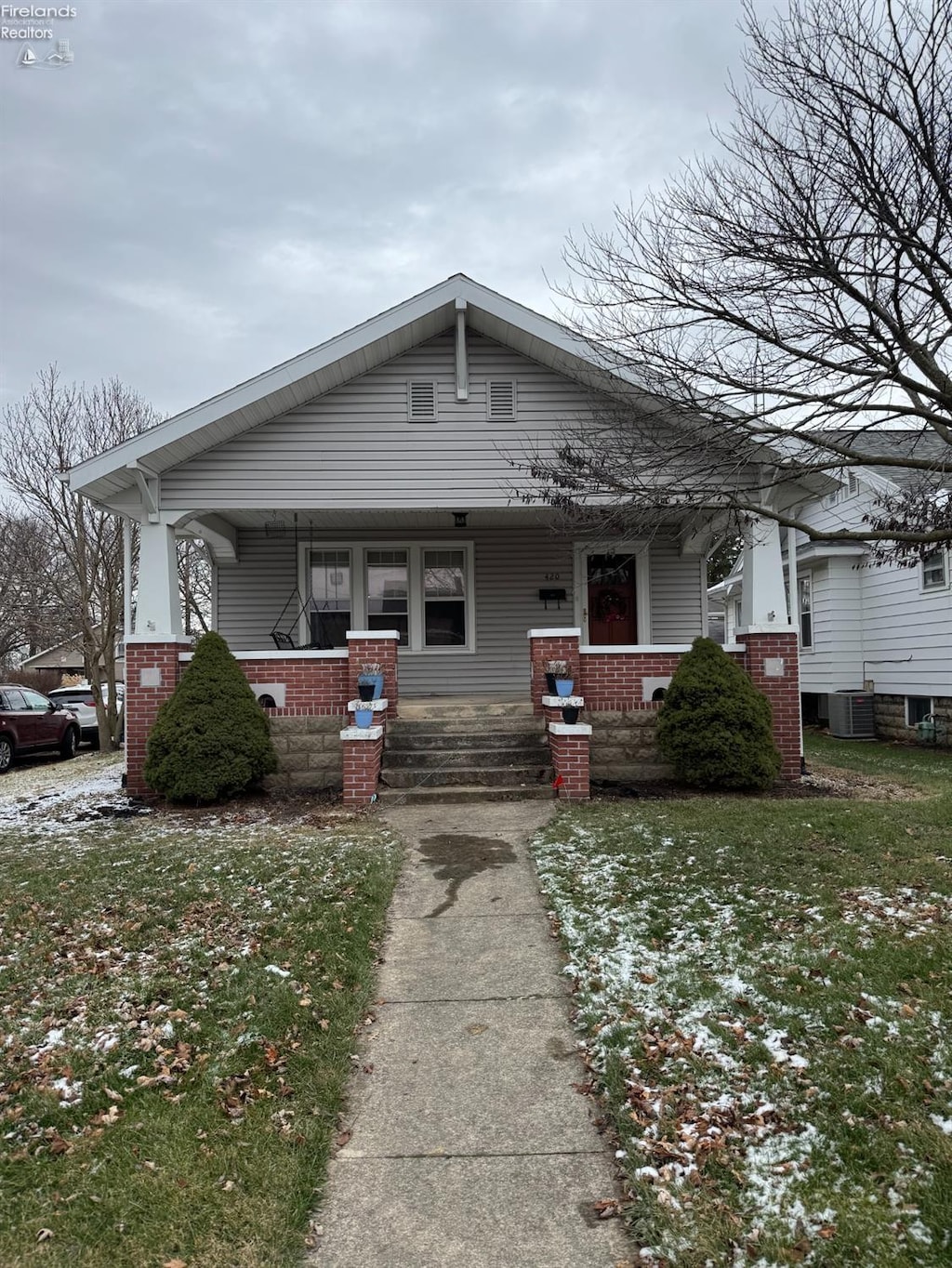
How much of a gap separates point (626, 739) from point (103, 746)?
1298 cm

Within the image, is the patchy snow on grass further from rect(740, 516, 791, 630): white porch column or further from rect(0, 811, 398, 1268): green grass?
rect(740, 516, 791, 630): white porch column

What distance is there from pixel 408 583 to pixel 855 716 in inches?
384

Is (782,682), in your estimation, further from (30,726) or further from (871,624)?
(30,726)

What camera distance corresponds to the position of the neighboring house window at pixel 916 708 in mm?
15258

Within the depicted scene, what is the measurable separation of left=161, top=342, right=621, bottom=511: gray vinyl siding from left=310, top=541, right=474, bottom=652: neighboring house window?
245 centimetres

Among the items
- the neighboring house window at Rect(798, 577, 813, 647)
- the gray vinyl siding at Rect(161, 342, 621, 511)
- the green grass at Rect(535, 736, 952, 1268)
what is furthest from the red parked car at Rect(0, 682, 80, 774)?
the neighboring house window at Rect(798, 577, 813, 647)

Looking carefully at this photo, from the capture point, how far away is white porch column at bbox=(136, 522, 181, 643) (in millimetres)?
9547

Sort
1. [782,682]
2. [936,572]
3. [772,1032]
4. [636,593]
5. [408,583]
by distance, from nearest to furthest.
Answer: [772,1032]
[782,682]
[408,583]
[636,593]
[936,572]

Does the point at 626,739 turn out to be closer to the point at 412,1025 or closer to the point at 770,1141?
the point at 412,1025

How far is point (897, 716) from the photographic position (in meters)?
15.9

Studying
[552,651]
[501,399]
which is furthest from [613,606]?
[501,399]

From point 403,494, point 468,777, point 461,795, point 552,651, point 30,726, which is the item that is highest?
point 403,494

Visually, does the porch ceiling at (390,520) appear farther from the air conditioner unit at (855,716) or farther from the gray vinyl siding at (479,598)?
the air conditioner unit at (855,716)

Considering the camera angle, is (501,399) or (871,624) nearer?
(501,399)
